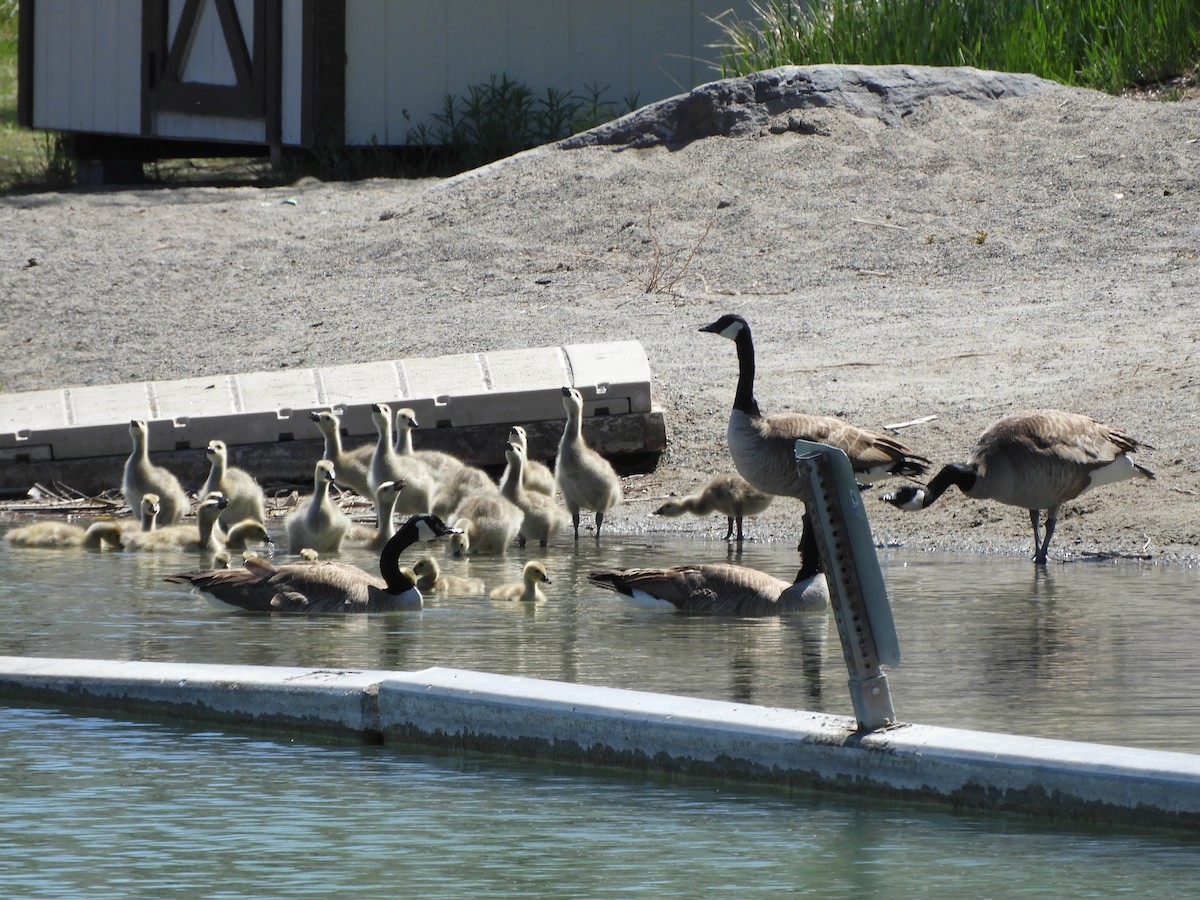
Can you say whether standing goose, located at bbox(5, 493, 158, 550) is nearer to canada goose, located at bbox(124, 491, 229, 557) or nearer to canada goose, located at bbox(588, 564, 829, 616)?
canada goose, located at bbox(124, 491, 229, 557)

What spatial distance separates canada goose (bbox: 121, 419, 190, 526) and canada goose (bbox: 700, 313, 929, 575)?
11.9ft

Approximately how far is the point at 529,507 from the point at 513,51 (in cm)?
1337

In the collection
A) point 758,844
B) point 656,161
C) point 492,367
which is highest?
point 656,161

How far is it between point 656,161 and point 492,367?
284 inches

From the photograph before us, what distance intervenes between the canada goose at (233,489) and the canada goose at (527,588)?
3003 millimetres

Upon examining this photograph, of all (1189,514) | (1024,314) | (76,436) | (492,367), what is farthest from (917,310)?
(76,436)

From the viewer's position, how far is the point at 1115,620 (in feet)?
25.8

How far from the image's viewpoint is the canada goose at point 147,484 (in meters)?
11.6

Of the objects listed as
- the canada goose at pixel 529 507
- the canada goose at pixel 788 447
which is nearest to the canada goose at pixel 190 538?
the canada goose at pixel 529 507

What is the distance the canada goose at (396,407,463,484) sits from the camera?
11.9m

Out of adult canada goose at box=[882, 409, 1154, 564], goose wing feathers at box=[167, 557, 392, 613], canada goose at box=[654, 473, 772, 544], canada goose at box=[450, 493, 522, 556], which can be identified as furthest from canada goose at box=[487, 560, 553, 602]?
canada goose at box=[654, 473, 772, 544]

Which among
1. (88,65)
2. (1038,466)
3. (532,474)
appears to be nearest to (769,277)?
(532,474)

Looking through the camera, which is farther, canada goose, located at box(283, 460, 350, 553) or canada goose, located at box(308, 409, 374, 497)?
canada goose, located at box(308, 409, 374, 497)

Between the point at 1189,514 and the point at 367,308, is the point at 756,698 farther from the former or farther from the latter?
the point at 367,308
